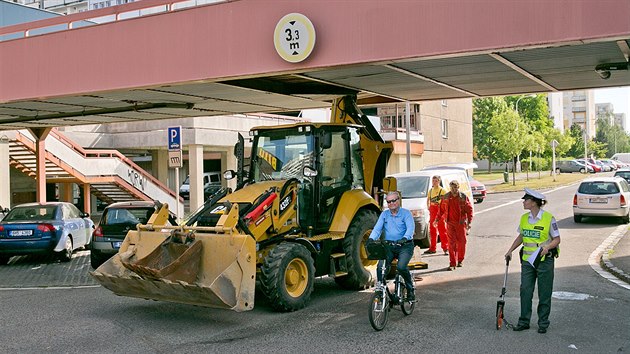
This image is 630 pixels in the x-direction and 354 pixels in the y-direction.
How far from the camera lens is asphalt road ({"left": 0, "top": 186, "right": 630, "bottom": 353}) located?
802cm

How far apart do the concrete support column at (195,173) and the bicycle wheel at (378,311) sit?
2115cm

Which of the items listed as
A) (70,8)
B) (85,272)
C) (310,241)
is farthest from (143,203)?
(70,8)

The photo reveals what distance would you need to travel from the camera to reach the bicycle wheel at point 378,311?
27.9 feet

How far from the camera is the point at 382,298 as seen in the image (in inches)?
341

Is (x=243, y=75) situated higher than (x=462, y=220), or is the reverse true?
(x=243, y=75)

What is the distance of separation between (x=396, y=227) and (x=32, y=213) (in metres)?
11.0

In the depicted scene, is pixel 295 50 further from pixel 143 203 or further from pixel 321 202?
pixel 143 203

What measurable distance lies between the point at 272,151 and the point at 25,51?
724cm

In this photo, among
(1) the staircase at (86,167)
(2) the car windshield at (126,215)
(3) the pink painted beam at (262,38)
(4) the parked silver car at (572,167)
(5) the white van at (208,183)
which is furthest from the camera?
(4) the parked silver car at (572,167)

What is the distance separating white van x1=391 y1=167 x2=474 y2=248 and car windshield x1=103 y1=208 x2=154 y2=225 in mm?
6067

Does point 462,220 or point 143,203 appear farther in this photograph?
point 143,203

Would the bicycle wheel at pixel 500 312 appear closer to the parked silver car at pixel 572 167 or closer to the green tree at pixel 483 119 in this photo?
the green tree at pixel 483 119

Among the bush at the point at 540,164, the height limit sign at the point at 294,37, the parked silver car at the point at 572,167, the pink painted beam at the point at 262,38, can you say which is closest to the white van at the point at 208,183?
the pink painted beam at the point at 262,38

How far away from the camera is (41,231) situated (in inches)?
635
